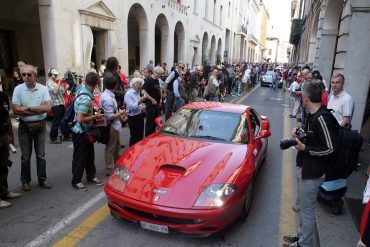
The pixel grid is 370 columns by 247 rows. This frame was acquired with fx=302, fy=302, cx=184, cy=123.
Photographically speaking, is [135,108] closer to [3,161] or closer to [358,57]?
[3,161]

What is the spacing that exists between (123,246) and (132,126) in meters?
3.24

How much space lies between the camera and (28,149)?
177 inches

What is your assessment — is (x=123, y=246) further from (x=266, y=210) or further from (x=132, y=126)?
(x=132, y=126)

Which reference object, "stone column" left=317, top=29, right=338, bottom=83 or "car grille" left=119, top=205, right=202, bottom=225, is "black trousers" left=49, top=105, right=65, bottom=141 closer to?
"car grille" left=119, top=205, right=202, bottom=225

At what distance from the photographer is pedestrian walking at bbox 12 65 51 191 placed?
4.28 m

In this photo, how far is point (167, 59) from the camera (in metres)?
20.9

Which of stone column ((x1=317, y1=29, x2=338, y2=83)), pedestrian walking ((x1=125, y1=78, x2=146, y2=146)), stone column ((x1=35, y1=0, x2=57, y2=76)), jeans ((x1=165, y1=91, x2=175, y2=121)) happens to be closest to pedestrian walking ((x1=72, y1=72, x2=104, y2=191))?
pedestrian walking ((x1=125, y1=78, x2=146, y2=146))

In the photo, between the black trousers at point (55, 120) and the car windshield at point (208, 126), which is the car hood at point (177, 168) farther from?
the black trousers at point (55, 120)

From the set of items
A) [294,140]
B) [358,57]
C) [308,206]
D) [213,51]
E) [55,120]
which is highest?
[213,51]

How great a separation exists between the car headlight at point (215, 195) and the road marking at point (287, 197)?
0.91 meters

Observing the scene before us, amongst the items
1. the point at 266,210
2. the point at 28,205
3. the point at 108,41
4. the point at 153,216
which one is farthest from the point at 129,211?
the point at 108,41

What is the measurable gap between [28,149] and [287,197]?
4000 mm

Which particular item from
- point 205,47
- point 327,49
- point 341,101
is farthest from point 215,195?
point 205,47

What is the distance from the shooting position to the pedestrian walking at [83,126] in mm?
4396
